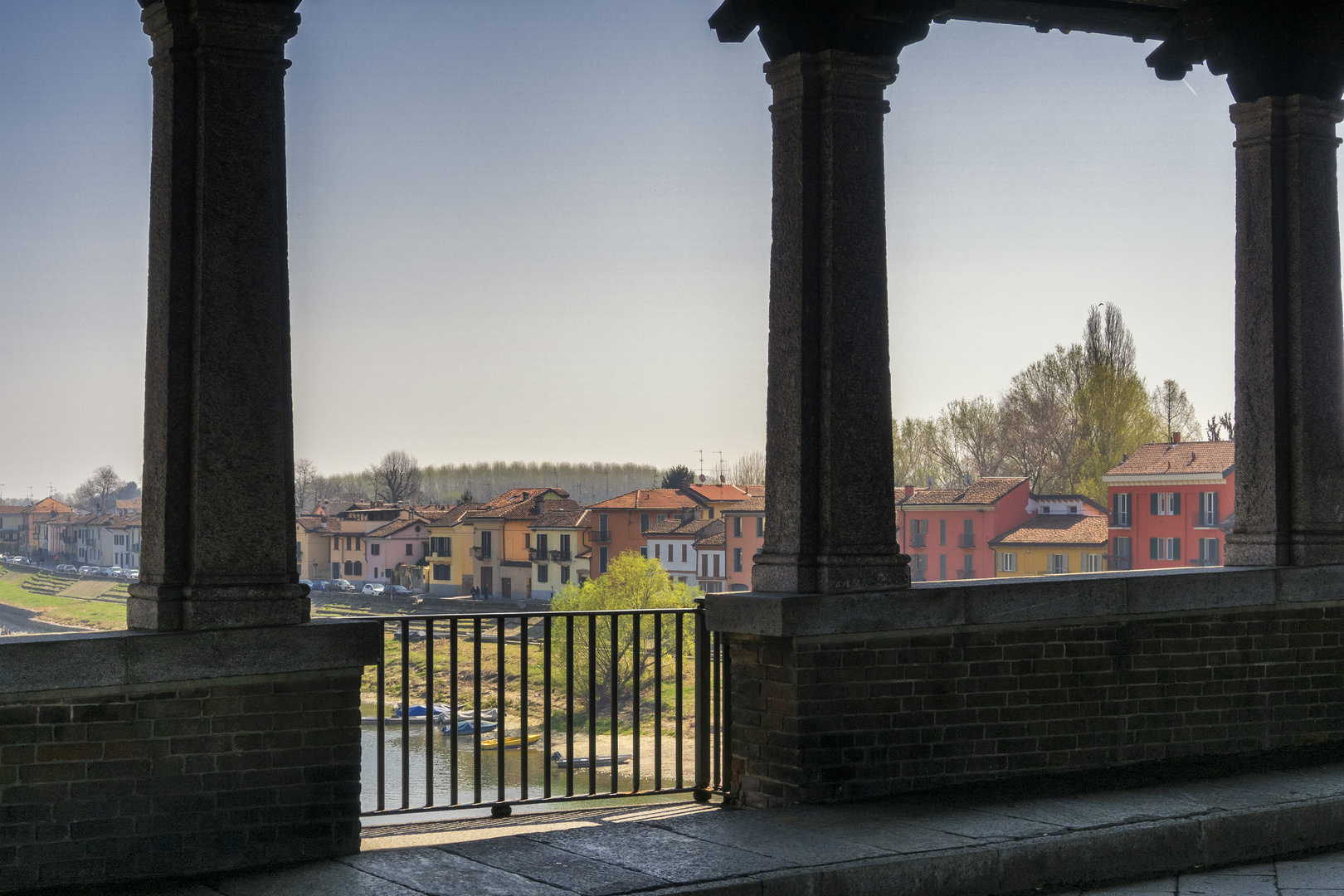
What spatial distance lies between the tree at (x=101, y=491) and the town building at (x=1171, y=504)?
5890 millimetres

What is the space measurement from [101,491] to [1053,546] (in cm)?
619

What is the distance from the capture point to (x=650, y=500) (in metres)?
11.8

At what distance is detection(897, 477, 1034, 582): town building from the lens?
7445 mm

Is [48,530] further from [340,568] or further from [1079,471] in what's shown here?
[1079,471]

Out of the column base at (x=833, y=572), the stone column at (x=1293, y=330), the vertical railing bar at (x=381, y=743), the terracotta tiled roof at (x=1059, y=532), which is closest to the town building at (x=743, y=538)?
the column base at (x=833, y=572)

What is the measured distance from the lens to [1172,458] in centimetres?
970

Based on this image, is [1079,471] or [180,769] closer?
[180,769]

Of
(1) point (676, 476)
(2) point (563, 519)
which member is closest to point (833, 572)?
(2) point (563, 519)

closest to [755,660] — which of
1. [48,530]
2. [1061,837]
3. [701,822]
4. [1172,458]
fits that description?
[701,822]

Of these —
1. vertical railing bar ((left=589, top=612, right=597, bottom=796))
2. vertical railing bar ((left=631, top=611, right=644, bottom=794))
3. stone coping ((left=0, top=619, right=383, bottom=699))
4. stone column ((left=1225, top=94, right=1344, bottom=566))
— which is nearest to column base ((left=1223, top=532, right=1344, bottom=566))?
stone column ((left=1225, top=94, right=1344, bottom=566))

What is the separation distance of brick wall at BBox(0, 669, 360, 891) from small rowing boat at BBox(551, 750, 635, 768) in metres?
1.31

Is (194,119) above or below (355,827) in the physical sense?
above

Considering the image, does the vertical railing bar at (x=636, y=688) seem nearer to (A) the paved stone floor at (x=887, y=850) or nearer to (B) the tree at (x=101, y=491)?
(A) the paved stone floor at (x=887, y=850)

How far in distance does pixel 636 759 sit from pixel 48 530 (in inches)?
128
